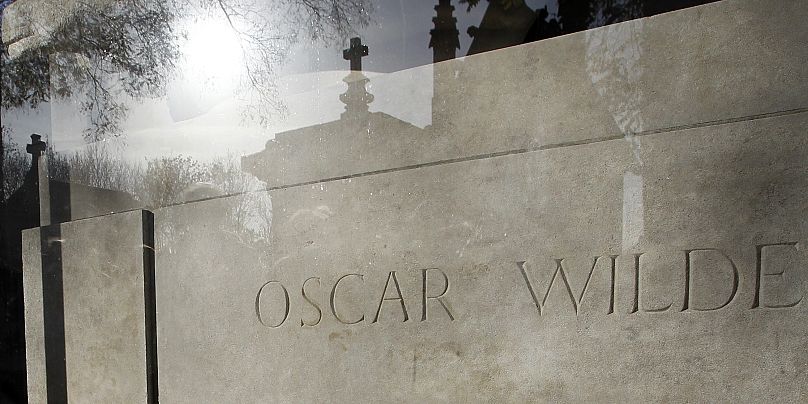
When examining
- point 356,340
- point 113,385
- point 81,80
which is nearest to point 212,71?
point 81,80

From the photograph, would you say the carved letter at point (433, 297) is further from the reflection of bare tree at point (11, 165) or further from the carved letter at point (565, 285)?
the reflection of bare tree at point (11, 165)

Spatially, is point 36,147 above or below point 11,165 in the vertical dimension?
above

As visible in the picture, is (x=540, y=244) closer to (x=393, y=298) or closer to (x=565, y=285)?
(x=565, y=285)

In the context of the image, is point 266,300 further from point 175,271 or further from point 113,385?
point 113,385

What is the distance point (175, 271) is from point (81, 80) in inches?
83.2

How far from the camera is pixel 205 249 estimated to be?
390cm

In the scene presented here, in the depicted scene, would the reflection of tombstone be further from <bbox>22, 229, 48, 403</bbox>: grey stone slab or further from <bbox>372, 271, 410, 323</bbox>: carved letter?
<bbox>22, 229, 48, 403</bbox>: grey stone slab

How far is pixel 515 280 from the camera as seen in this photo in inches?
124

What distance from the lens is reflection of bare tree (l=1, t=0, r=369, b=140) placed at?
3920 mm

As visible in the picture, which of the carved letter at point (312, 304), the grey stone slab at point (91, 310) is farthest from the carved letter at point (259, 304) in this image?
the grey stone slab at point (91, 310)

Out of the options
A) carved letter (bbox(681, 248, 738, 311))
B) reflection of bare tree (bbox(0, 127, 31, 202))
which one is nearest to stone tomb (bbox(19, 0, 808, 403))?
carved letter (bbox(681, 248, 738, 311))

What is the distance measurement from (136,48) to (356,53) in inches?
83.9

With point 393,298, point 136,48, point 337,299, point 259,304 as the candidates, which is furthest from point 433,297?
point 136,48

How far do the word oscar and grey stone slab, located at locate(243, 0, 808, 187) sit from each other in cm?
76
